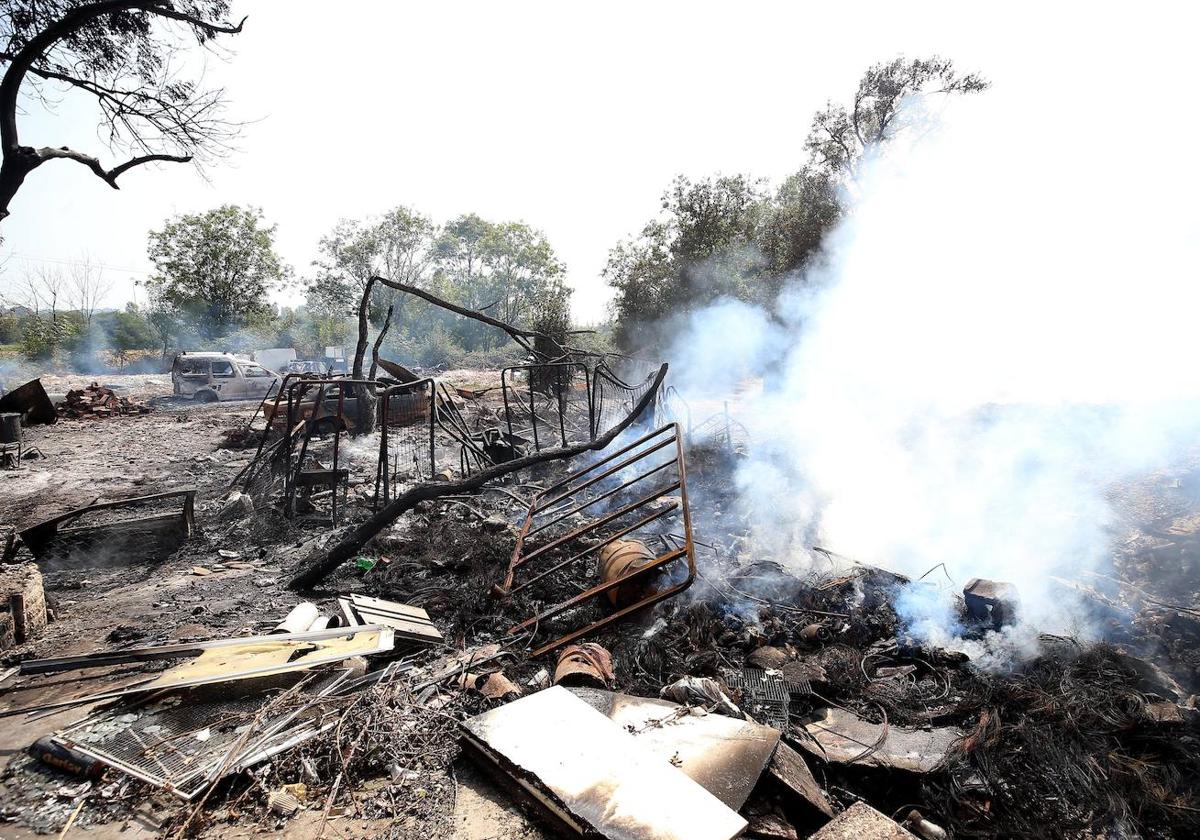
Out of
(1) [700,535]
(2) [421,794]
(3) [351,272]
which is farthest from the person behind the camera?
(3) [351,272]

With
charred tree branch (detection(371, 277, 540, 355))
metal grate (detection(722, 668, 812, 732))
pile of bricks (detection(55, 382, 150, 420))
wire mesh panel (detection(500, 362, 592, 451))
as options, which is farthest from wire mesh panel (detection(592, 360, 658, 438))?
pile of bricks (detection(55, 382, 150, 420))

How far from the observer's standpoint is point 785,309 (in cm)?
1638

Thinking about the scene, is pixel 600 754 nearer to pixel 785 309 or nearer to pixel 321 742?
pixel 321 742

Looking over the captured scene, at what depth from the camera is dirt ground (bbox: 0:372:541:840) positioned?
2.48 m

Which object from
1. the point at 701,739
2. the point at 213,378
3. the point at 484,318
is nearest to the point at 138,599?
the point at 701,739

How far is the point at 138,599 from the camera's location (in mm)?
4918

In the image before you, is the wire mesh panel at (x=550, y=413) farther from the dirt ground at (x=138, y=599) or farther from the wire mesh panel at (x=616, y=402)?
the dirt ground at (x=138, y=599)

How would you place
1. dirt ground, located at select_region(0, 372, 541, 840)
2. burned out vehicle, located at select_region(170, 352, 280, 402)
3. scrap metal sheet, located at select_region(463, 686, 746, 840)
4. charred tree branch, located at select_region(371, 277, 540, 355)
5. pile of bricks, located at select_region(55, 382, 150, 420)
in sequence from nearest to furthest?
scrap metal sheet, located at select_region(463, 686, 746, 840) < dirt ground, located at select_region(0, 372, 541, 840) < charred tree branch, located at select_region(371, 277, 540, 355) < pile of bricks, located at select_region(55, 382, 150, 420) < burned out vehicle, located at select_region(170, 352, 280, 402)

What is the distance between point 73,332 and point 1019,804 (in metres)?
39.4

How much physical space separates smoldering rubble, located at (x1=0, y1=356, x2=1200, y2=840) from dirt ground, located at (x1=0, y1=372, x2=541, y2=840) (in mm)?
23

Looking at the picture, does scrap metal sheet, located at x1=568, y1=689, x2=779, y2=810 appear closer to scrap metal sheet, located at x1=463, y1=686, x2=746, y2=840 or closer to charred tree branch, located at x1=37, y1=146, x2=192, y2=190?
scrap metal sheet, located at x1=463, y1=686, x2=746, y2=840

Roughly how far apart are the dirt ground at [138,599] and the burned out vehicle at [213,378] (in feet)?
20.9

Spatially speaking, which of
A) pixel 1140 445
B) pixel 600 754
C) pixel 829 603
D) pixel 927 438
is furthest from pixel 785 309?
pixel 600 754

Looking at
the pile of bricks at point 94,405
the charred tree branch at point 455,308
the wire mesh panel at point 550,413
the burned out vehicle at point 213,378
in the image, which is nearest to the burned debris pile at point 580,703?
the charred tree branch at point 455,308
